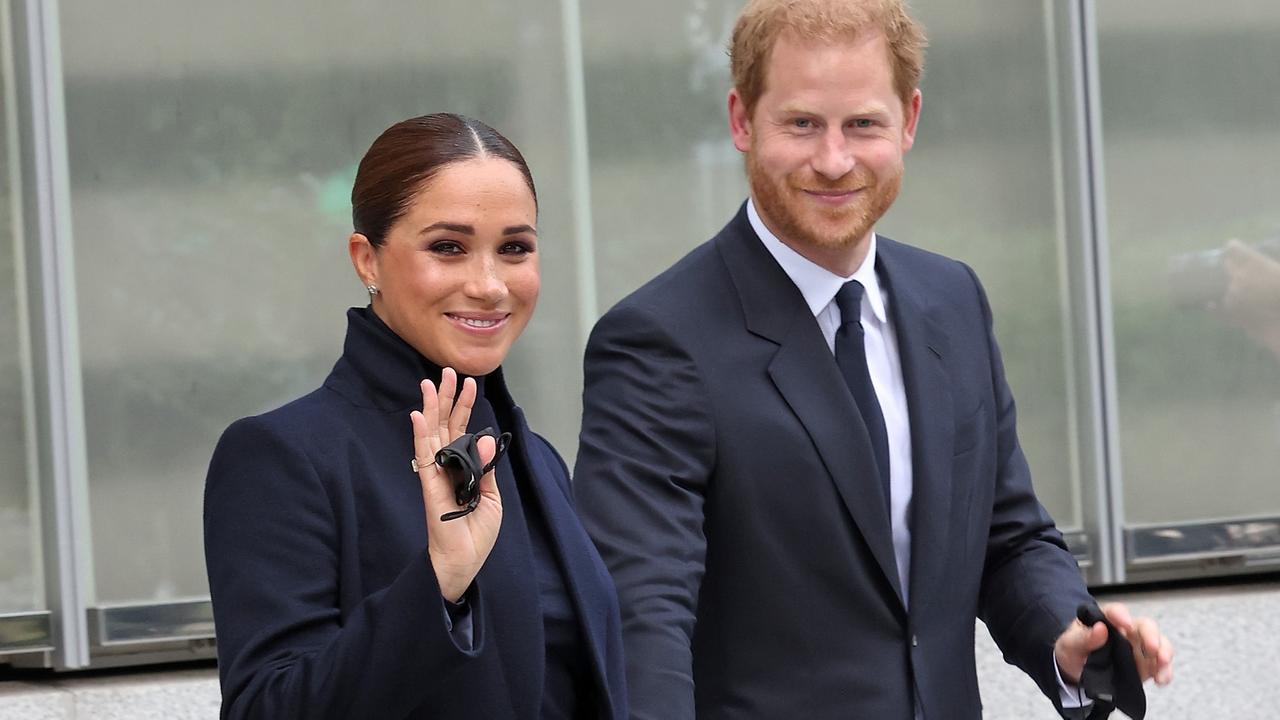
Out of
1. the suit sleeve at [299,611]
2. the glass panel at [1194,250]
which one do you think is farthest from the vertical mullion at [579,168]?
Answer: the suit sleeve at [299,611]

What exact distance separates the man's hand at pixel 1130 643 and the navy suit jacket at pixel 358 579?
932mm

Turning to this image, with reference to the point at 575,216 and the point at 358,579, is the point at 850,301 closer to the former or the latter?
the point at 358,579

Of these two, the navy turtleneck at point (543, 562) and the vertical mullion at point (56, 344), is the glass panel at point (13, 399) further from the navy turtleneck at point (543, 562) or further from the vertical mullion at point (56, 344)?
the navy turtleneck at point (543, 562)

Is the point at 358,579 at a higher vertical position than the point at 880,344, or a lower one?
lower

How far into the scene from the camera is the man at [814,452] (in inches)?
126

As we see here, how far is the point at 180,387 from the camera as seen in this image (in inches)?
211

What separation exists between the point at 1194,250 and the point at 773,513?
11.4 ft

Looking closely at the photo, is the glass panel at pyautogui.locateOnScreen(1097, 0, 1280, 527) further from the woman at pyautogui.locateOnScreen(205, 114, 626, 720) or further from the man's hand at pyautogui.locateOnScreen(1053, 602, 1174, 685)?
the woman at pyautogui.locateOnScreen(205, 114, 626, 720)

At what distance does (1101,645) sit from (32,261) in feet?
10.7

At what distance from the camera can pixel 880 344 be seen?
3463 millimetres

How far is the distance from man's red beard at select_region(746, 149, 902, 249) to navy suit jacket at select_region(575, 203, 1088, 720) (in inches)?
4.5

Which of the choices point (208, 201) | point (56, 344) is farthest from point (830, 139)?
point (56, 344)

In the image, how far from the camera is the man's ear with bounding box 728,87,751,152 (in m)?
3.46

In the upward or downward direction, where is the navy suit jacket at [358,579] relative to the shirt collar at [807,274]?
downward
